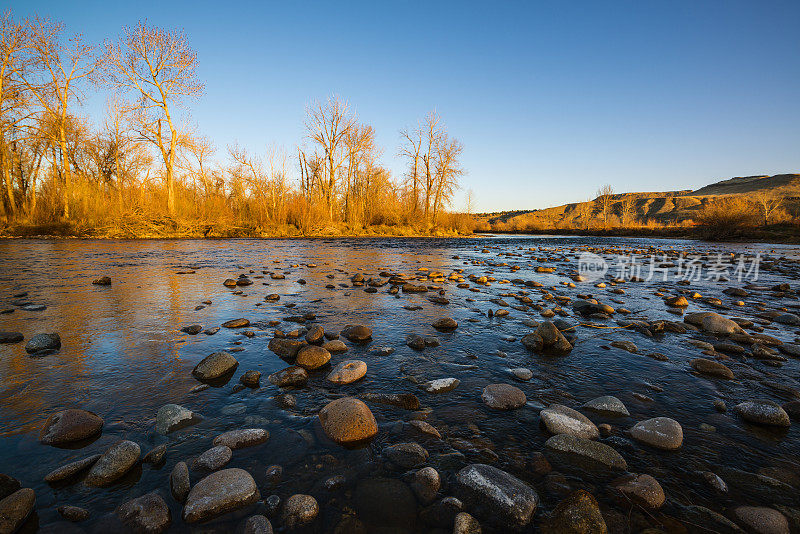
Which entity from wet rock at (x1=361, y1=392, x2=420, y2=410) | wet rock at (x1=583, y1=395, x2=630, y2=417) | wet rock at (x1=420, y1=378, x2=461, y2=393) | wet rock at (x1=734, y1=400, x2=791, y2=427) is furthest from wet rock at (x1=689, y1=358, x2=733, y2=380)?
wet rock at (x1=361, y1=392, x2=420, y2=410)

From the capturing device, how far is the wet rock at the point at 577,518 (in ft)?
4.99

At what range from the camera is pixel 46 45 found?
69.9 ft

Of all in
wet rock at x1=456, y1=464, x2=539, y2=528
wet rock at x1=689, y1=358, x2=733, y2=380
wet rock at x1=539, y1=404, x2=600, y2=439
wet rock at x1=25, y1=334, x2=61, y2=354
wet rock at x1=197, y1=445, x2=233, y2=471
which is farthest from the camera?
wet rock at x1=25, y1=334, x2=61, y2=354

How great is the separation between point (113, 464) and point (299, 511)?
121 cm

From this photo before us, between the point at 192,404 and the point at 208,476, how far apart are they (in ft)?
3.41

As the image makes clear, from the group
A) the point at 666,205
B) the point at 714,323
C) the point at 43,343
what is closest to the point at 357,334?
the point at 43,343

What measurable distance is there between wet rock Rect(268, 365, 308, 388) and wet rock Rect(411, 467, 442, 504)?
155 centimetres

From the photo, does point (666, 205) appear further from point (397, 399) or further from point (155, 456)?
point (155, 456)

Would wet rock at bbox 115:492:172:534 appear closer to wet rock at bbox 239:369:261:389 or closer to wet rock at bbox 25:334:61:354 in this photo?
wet rock at bbox 239:369:261:389

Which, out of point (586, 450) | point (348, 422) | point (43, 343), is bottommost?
point (586, 450)

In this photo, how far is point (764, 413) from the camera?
8.11 feet

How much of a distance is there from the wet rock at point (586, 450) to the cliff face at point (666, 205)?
74.5m

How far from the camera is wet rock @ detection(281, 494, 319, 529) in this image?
1541 millimetres

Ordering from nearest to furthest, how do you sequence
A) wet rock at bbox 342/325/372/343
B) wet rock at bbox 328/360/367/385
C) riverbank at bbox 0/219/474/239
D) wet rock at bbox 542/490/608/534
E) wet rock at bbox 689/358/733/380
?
1. wet rock at bbox 542/490/608/534
2. wet rock at bbox 328/360/367/385
3. wet rock at bbox 689/358/733/380
4. wet rock at bbox 342/325/372/343
5. riverbank at bbox 0/219/474/239
